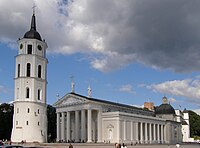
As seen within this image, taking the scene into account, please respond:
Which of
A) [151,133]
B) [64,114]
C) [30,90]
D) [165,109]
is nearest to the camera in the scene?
[30,90]

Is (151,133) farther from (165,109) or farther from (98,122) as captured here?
(98,122)

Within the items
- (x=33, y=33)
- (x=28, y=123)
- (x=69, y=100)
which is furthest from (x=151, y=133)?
(x=33, y=33)

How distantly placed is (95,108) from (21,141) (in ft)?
64.3

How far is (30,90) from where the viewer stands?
67.4 m

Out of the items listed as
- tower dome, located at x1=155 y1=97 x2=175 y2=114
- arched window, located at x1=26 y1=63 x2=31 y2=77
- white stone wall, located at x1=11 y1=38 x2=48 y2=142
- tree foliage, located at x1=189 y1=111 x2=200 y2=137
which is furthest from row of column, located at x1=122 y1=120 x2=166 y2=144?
tree foliage, located at x1=189 y1=111 x2=200 y2=137

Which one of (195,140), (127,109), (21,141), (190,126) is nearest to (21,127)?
(21,141)

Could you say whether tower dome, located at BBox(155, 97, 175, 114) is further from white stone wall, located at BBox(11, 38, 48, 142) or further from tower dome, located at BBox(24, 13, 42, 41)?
tower dome, located at BBox(24, 13, 42, 41)

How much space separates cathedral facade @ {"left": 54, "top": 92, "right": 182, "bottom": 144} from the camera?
243 ft

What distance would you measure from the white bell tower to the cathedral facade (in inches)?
394

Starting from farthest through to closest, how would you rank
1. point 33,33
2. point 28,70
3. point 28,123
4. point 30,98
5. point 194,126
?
point 194,126, point 33,33, point 28,70, point 30,98, point 28,123

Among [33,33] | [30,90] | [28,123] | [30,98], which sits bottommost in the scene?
[28,123]

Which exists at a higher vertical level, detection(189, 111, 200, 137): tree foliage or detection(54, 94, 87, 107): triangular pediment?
detection(54, 94, 87, 107): triangular pediment

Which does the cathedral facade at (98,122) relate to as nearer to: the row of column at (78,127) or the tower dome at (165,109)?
the row of column at (78,127)

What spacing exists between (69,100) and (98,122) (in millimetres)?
9577
